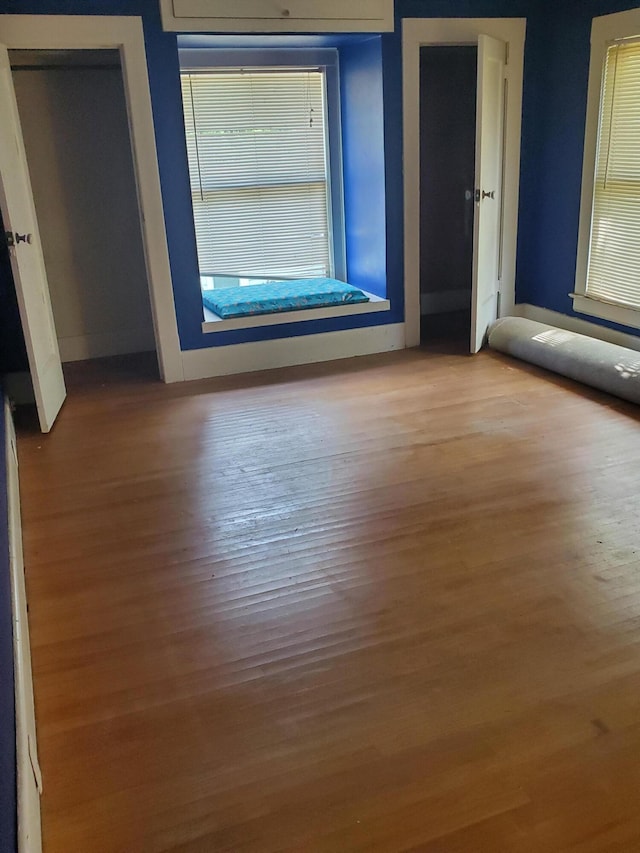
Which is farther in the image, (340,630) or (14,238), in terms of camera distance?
(14,238)

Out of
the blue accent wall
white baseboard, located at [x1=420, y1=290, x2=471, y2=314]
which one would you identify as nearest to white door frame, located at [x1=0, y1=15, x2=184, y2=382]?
the blue accent wall

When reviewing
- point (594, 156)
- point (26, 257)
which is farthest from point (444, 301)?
point (26, 257)

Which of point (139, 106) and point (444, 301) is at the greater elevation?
point (139, 106)

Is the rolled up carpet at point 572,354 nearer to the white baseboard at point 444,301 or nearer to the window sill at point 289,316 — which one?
the window sill at point 289,316

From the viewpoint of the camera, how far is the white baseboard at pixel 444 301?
618 cm

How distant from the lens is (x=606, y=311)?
466cm

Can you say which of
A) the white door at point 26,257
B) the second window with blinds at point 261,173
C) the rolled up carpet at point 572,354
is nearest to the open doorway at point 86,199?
the second window with blinds at point 261,173

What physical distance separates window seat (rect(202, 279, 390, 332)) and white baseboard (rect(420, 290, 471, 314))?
1072 mm

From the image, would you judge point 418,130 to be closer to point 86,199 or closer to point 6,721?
point 86,199

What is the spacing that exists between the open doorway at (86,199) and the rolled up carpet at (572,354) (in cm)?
247

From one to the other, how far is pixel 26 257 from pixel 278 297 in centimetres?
167

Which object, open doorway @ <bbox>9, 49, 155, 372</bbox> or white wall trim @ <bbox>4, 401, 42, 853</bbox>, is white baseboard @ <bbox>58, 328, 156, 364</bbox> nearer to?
open doorway @ <bbox>9, 49, 155, 372</bbox>

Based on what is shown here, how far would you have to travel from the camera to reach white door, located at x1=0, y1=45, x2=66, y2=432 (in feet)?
11.8

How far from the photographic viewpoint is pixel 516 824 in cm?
159
